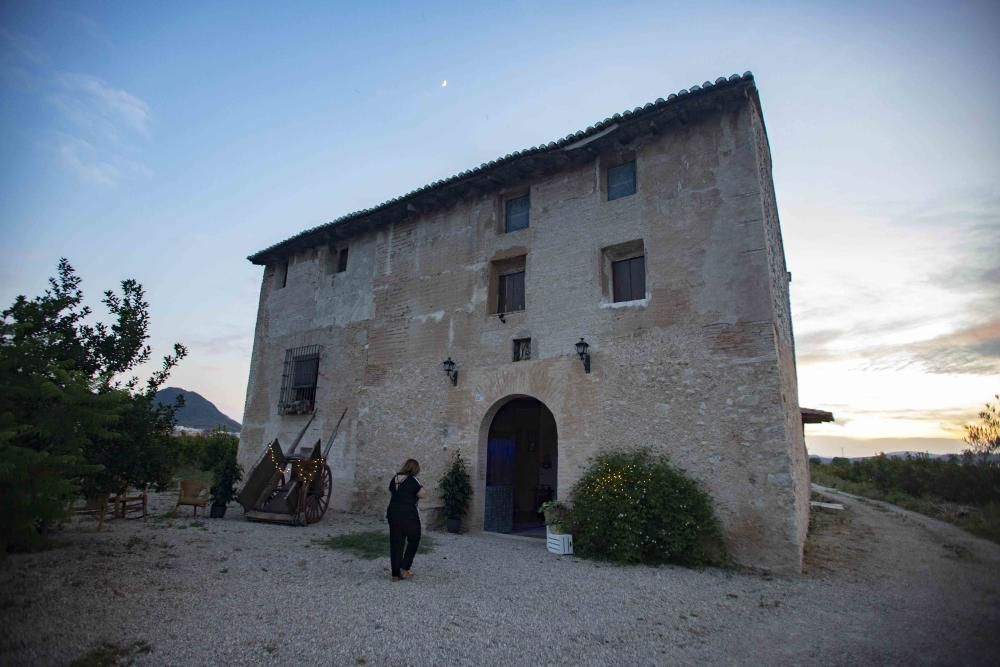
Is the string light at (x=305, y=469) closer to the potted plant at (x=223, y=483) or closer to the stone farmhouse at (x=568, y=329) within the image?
the potted plant at (x=223, y=483)

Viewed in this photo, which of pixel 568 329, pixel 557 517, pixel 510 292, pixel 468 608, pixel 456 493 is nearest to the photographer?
pixel 468 608

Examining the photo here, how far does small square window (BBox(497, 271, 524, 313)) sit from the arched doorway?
79.2 inches

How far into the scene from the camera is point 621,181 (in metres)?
9.83

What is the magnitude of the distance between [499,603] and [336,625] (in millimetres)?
1704

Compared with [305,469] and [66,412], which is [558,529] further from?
[66,412]

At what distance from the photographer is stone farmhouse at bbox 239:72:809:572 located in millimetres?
7695

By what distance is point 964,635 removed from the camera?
4418mm

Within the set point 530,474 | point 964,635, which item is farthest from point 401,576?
point 530,474

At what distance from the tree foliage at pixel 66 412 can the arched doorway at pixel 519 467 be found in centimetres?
595

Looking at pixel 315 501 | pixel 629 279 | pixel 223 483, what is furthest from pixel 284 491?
pixel 629 279

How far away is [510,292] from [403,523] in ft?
20.1

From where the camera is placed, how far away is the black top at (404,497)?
5.81 metres

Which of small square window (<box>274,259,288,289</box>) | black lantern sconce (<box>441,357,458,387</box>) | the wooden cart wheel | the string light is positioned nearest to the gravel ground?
the string light

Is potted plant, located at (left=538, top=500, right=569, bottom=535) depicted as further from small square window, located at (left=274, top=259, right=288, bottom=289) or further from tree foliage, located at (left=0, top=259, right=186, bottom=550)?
small square window, located at (left=274, top=259, right=288, bottom=289)
